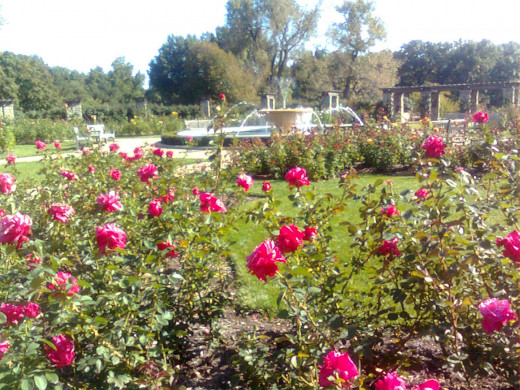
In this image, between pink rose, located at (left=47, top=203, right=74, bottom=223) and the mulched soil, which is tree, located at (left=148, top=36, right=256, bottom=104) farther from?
pink rose, located at (left=47, top=203, right=74, bottom=223)

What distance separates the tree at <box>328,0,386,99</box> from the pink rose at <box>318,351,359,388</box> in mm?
36918

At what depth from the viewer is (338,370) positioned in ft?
4.17

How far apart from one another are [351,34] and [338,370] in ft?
124

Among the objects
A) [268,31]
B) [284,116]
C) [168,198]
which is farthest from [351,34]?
[168,198]

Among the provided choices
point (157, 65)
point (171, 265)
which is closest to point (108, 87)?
point (157, 65)

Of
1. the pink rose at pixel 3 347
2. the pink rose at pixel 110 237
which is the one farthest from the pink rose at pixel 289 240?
the pink rose at pixel 3 347

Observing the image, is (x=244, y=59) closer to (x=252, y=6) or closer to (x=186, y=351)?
(x=252, y=6)

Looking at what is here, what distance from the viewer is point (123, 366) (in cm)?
166

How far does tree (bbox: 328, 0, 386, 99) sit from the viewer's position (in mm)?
35281

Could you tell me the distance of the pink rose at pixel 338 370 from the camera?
4.15ft

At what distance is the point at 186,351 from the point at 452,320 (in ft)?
4.25

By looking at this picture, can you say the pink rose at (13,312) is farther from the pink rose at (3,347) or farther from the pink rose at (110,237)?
the pink rose at (110,237)

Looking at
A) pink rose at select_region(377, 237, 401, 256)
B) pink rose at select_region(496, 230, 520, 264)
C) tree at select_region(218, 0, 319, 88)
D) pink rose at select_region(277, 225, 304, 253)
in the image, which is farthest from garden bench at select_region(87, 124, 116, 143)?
tree at select_region(218, 0, 319, 88)

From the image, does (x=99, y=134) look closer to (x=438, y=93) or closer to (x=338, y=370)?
(x=338, y=370)
